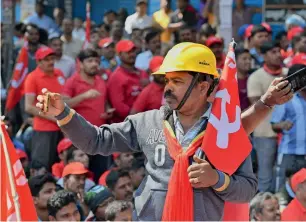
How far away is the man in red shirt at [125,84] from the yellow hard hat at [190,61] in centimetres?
540

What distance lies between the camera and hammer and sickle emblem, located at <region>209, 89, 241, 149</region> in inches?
184

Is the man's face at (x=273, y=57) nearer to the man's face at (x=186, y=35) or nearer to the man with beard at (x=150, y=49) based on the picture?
the man's face at (x=186, y=35)

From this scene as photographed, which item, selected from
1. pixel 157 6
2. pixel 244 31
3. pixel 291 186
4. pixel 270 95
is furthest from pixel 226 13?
pixel 270 95

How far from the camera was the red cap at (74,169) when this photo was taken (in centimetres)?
878

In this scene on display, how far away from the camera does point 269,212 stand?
305 inches

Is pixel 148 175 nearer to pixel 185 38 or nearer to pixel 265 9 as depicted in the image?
pixel 185 38

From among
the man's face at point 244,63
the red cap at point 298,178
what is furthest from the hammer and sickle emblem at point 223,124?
the man's face at point 244,63

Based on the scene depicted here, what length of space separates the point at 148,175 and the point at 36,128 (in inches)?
206

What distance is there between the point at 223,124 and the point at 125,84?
562 centimetres

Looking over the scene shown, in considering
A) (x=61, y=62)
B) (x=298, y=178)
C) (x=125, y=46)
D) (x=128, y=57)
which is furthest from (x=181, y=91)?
(x=61, y=62)

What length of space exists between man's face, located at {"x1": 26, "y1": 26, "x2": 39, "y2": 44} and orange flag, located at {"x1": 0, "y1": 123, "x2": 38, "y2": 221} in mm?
6742

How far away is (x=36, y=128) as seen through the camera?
9883 mm

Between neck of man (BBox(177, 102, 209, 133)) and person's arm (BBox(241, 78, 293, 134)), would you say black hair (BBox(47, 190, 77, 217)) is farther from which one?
neck of man (BBox(177, 102, 209, 133))

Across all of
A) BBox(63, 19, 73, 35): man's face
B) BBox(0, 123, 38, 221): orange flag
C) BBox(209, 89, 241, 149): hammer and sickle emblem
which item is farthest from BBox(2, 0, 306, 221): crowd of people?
BBox(209, 89, 241, 149): hammer and sickle emblem
